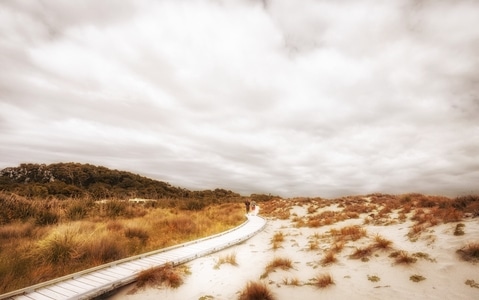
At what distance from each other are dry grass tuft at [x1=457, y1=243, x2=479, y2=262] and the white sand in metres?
0.15

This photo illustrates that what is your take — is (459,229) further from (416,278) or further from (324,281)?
(324,281)

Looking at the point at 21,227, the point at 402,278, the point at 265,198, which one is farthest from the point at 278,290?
the point at 265,198

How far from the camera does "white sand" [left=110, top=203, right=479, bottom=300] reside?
549cm

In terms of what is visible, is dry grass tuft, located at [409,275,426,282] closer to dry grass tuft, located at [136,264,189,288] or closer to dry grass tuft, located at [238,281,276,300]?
dry grass tuft, located at [238,281,276,300]

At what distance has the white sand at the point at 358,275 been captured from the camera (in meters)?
5.49

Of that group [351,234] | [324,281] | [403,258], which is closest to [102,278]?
[324,281]

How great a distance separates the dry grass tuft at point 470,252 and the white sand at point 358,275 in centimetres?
15

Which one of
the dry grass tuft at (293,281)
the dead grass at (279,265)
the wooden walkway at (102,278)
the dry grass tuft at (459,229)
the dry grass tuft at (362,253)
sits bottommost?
the wooden walkway at (102,278)

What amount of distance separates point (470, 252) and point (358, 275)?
8.60 ft

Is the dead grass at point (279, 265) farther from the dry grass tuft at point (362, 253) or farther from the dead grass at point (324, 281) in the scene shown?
the dry grass tuft at point (362, 253)

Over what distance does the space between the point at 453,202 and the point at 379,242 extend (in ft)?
20.8

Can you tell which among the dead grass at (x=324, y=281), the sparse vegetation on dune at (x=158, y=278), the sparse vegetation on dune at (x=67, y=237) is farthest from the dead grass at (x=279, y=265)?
the sparse vegetation on dune at (x=67, y=237)

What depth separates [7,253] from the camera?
7414 mm

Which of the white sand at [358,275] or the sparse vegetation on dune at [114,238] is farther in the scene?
the sparse vegetation on dune at [114,238]
